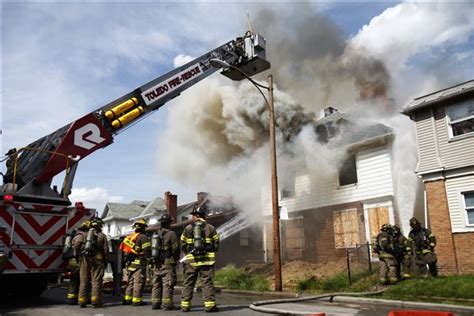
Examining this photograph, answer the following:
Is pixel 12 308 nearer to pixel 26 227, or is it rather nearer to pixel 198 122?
pixel 26 227

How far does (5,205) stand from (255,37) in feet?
25.2

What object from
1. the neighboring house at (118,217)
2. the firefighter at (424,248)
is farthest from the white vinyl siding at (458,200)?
the neighboring house at (118,217)

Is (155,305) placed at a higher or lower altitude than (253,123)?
lower

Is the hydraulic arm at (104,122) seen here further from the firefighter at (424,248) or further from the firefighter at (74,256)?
the firefighter at (424,248)

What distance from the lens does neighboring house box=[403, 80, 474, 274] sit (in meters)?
11.7

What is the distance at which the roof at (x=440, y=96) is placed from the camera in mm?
12180

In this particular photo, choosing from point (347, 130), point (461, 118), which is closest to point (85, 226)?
point (461, 118)

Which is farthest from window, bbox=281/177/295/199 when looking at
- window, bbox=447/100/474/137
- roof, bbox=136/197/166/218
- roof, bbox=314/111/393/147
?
roof, bbox=136/197/166/218

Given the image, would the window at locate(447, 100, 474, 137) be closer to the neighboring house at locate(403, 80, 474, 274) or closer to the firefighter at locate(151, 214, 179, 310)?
the neighboring house at locate(403, 80, 474, 274)

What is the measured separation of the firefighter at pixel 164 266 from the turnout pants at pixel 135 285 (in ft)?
1.37

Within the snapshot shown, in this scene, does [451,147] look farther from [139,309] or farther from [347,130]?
[139,309]

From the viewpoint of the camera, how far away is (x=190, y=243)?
647cm

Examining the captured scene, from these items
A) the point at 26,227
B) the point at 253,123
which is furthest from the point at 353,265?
the point at 26,227

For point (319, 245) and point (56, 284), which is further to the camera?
point (319, 245)
